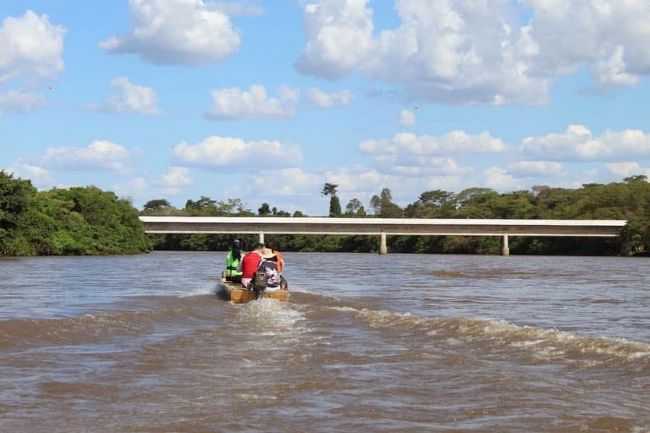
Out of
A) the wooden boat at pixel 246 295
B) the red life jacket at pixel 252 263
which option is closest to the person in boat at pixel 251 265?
the red life jacket at pixel 252 263

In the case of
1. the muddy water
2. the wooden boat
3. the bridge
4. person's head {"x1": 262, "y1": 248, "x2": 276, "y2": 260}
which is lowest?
the muddy water

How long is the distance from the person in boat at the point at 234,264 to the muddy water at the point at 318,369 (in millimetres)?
5297

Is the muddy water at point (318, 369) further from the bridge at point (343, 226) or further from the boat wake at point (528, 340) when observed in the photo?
the bridge at point (343, 226)

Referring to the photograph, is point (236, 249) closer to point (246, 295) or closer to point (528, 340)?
point (246, 295)

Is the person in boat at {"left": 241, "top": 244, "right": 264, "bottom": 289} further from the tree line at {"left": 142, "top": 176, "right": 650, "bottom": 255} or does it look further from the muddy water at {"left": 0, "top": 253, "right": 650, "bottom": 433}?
the tree line at {"left": 142, "top": 176, "right": 650, "bottom": 255}

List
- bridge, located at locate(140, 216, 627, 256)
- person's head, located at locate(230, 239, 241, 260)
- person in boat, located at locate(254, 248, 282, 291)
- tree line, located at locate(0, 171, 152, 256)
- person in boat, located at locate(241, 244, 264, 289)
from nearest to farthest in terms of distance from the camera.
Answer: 1. person in boat, located at locate(254, 248, 282, 291)
2. person in boat, located at locate(241, 244, 264, 289)
3. person's head, located at locate(230, 239, 241, 260)
4. tree line, located at locate(0, 171, 152, 256)
5. bridge, located at locate(140, 216, 627, 256)

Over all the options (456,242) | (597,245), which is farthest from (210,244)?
(597,245)

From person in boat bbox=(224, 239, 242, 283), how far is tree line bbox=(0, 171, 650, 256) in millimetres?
45381

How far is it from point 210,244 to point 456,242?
3728cm

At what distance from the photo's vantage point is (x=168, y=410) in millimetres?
10648

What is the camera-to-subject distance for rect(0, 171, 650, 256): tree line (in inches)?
3123

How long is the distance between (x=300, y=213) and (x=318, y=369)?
6365 inches

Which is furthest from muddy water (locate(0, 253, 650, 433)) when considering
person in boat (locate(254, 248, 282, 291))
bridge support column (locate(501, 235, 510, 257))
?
bridge support column (locate(501, 235, 510, 257))

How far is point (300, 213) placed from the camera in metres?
175
